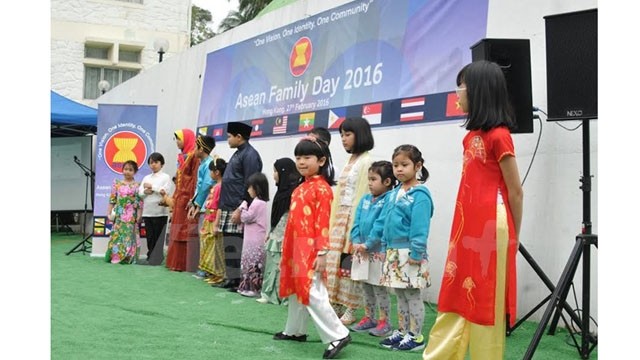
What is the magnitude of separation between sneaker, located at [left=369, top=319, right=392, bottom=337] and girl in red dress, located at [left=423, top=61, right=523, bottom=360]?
56.4 inches

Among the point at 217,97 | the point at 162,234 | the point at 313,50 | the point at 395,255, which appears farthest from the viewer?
the point at 217,97

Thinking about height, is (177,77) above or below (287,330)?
above

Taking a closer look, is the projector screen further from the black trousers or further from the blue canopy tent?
the black trousers

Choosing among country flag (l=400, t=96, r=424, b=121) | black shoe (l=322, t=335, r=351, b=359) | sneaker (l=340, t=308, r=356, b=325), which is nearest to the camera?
black shoe (l=322, t=335, r=351, b=359)

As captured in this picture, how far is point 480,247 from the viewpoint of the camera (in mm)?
2750

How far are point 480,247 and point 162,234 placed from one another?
6347 mm

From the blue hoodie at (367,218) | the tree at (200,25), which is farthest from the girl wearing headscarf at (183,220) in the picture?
the tree at (200,25)

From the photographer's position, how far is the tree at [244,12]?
2569cm

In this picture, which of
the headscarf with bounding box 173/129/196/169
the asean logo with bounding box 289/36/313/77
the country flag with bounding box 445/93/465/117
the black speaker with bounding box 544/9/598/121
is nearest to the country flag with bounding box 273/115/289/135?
the asean logo with bounding box 289/36/313/77

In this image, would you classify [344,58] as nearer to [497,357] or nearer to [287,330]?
[287,330]

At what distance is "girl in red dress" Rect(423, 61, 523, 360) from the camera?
2736 millimetres

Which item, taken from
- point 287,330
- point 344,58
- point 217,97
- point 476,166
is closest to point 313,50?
point 344,58

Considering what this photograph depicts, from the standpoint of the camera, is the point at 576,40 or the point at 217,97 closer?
the point at 576,40

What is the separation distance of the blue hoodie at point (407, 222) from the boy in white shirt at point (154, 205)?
4.68 meters
